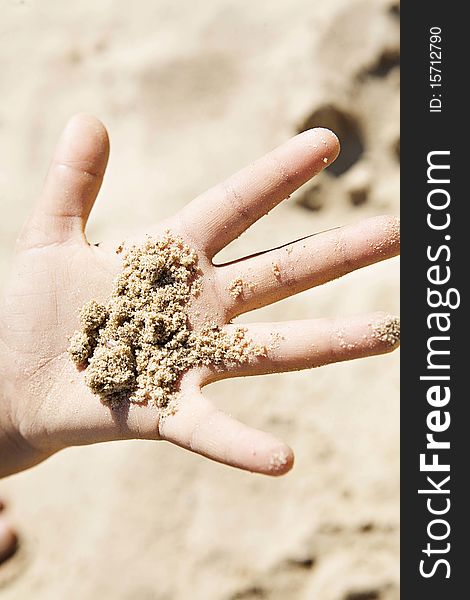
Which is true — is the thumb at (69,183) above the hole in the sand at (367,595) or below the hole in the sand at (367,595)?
above

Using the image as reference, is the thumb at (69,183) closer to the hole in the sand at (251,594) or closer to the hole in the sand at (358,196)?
the hole in the sand at (358,196)

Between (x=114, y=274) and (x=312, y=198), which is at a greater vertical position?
(x=312, y=198)

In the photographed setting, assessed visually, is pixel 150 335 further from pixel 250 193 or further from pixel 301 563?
pixel 301 563

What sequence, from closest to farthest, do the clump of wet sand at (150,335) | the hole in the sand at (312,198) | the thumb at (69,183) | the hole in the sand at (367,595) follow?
1. the clump of wet sand at (150,335)
2. the thumb at (69,183)
3. the hole in the sand at (367,595)
4. the hole in the sand at (312,198)

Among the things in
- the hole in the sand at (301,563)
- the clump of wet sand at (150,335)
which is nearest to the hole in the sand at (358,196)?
the clump of wet sand at (150,335)

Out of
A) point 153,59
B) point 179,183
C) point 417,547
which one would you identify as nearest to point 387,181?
point 179,183

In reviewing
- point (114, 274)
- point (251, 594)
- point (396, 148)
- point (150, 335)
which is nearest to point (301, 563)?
point (251, 594)

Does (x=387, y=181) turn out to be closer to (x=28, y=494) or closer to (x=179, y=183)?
(x=179, y=183)
